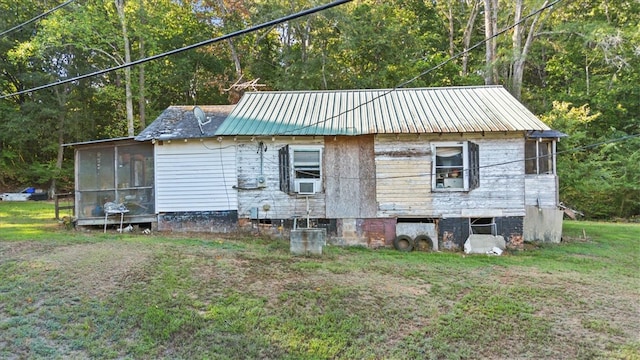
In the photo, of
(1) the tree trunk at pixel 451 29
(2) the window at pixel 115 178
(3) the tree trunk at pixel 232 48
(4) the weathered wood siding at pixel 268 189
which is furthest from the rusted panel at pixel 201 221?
(1) the tree trunk at pixel 451 29

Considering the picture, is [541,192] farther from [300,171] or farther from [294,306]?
[294,306]

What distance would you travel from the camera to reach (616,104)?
877 inches

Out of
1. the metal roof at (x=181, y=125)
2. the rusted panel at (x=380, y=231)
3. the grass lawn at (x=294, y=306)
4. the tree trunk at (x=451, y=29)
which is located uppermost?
the tree trunk at (x=451, y=29)

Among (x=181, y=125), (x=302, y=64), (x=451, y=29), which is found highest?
(x=451, y=29)

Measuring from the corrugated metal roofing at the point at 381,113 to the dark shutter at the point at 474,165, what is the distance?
674 millimetres

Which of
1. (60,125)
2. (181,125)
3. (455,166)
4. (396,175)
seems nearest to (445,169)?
(455,166)

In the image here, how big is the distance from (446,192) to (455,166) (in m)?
0.83

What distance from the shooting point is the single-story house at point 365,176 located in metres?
11.1

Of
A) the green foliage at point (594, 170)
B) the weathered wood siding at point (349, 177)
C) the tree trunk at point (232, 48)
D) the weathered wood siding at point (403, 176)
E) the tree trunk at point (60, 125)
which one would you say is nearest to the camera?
the weathered wood siding at point (403, 176)

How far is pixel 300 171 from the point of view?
11.6 metres

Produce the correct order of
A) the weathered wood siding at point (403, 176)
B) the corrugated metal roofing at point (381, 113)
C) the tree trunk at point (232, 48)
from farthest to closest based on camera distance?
the tree trunk at point (232, 48)
the weathered wood siding at point (403, 176)
the corrugated metal roofing at point (381, 113)

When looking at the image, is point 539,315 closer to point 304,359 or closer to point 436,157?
point 304,359

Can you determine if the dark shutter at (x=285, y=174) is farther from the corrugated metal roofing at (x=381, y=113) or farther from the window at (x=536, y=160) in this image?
the window at (x=536, y=160)

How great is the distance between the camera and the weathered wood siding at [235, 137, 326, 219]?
1150 cm
